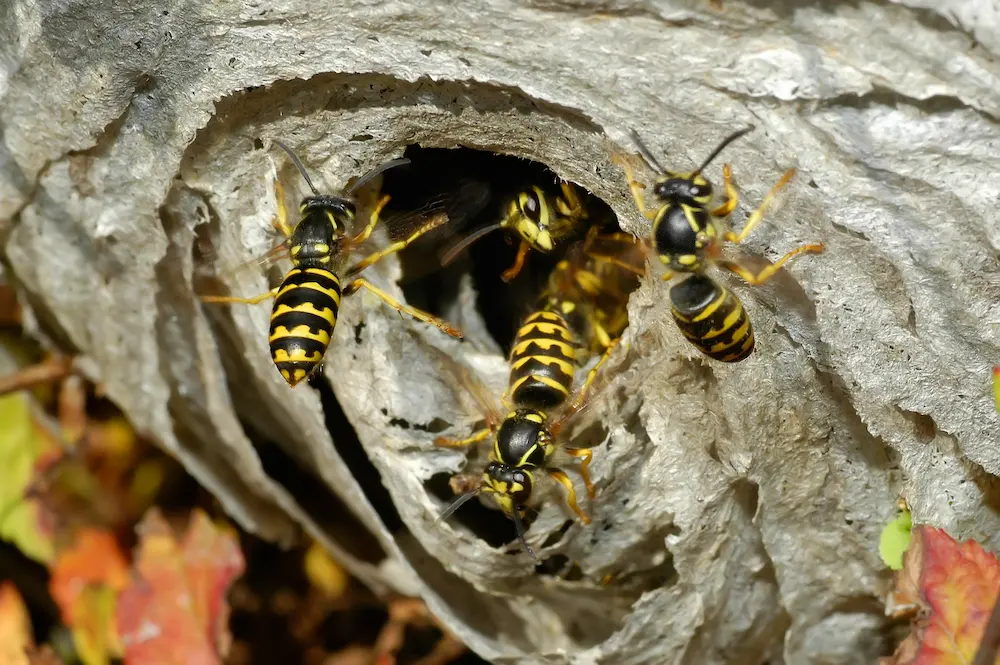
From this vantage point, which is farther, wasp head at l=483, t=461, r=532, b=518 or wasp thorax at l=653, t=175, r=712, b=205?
wasp head at l=483, t=461, r=532, b=518

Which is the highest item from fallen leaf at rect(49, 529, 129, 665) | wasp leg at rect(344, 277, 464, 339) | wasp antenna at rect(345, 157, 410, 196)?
wasp antenna at rect(345, 157, 410, 196)

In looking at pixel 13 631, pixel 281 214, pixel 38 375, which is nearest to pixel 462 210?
pixel 281 214

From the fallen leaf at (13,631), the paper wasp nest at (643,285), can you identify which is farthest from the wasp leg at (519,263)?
the fallen leaf at (13,631)

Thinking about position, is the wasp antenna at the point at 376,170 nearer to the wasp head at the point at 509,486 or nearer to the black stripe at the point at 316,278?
the black stripe at the point at 316,278

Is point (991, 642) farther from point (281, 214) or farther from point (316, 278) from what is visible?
point (281, 214)

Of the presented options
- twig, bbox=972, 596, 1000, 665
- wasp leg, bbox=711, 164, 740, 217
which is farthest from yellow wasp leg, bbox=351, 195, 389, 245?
twig, bbox=972, 596, 1000, 665

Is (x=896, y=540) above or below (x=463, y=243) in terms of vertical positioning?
below

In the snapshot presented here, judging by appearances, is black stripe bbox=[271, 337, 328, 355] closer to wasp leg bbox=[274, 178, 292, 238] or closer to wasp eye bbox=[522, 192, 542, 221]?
wasp leg bbox=[274, 178, 292, 238]

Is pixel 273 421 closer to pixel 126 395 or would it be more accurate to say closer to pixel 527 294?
pixel 126 395
